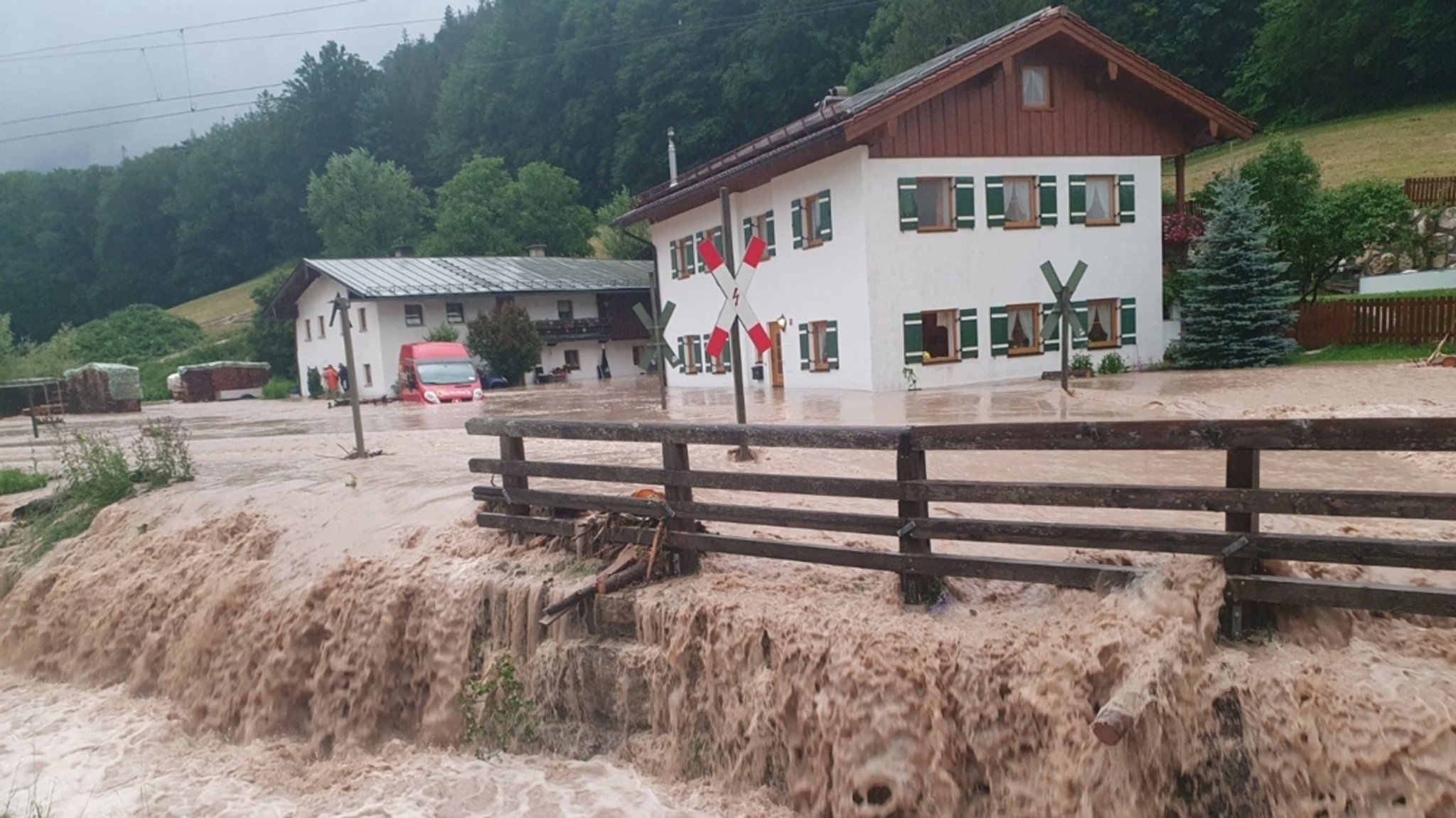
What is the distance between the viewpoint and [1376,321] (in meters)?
22.3

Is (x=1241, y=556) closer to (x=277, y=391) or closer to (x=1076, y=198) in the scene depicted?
(x=1076, y=198)

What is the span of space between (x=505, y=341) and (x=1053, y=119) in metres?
24.1

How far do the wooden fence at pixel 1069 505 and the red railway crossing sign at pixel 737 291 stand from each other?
2.71m

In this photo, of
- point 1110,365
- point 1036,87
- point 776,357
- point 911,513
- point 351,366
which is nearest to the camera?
point 911,513

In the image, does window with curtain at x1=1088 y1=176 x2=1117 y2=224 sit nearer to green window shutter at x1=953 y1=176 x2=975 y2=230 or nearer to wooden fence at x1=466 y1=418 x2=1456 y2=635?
green window shutter at x1=953 y1=176 x2=975 y2=230

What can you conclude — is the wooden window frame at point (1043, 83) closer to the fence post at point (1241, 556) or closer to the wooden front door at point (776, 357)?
the wooden front door at point (776, 357)

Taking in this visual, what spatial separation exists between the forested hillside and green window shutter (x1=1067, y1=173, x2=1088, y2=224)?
10.3 meters

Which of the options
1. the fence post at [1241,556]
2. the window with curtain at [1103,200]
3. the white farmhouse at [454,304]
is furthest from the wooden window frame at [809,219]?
the fence post at [1241,556]

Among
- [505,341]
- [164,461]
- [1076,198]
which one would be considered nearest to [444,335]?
[505,341]

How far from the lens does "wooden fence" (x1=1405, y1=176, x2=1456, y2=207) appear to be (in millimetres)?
26578

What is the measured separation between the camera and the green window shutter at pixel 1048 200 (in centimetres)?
2316

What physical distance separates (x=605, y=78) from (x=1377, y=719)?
80086 mm

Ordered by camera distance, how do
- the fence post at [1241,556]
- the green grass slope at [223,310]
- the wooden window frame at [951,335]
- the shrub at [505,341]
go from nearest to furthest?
the fence post at [1241,556] → the wooden window frame at [951,335] → the shrub at [505,341] → the green grass slope at [223,310]

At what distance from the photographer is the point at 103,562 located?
10.6 m
